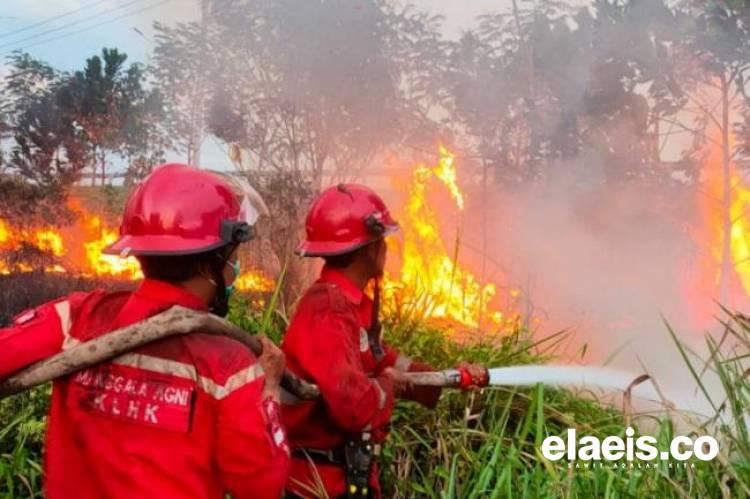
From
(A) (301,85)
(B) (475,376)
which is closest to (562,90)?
(A) (301,85)

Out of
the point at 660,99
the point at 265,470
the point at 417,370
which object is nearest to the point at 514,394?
the point at 417,370

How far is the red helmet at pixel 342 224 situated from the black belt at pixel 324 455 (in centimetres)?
74

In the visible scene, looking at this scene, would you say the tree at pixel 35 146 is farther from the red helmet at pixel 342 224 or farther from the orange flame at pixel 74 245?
the red helmet at pixel 342 224

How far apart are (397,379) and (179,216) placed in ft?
4.21

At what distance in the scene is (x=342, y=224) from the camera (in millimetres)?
2947

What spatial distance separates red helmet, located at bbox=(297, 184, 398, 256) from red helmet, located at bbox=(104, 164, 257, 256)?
97cm

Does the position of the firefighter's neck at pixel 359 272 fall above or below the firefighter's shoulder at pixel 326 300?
above

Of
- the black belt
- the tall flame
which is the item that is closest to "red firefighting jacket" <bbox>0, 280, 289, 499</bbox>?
→ the black belt

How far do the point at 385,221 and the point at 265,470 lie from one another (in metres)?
1.53

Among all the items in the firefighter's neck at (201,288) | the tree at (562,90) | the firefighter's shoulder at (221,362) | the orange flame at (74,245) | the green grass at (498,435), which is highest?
the tree at (562,90)

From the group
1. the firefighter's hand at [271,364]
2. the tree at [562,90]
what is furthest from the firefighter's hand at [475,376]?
the tree at [562,90]

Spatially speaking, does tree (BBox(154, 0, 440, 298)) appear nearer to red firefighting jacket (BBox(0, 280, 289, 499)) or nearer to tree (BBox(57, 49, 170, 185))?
tree (BBox(57, 49, 170, 185))

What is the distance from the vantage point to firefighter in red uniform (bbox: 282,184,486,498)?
249 centimetres

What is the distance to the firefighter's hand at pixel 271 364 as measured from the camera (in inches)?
74.7
